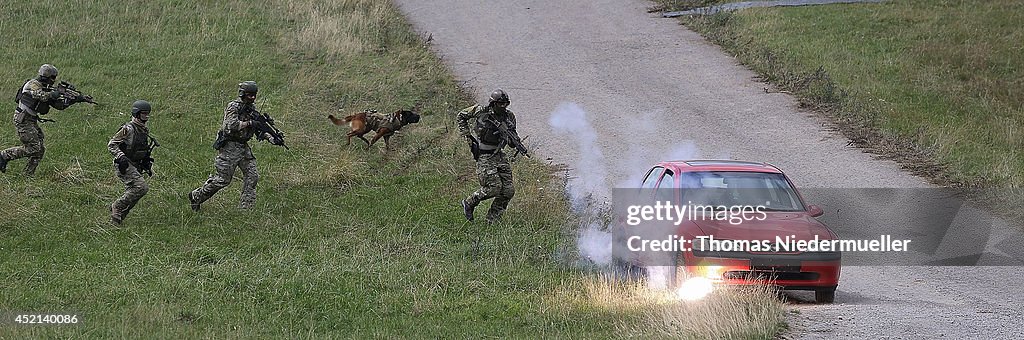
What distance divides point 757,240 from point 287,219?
646cm

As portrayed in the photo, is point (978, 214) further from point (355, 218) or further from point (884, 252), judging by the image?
point (355, 218)

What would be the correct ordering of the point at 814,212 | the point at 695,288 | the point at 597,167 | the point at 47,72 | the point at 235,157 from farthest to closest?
the point at 597,167, the point at 47,72, the point at 235,157, the point at 814,212, the point at 695,288

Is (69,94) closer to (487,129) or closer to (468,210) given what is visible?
(468,210)

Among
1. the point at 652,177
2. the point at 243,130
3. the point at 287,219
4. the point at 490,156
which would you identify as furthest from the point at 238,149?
the point at 652,177

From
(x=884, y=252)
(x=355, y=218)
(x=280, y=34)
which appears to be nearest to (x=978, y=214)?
(x=884, y=252)

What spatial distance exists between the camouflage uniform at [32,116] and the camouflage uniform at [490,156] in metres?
5.79

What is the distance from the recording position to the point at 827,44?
24609 mm

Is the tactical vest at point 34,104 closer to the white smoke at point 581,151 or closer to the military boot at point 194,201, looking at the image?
the military boot at point 194,201

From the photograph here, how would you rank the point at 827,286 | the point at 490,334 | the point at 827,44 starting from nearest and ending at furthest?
the point at 490,334 → the point at 827,286 → the point at 827,44

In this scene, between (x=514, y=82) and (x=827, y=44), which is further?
(x=827, y=44)

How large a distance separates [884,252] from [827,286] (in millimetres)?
3701

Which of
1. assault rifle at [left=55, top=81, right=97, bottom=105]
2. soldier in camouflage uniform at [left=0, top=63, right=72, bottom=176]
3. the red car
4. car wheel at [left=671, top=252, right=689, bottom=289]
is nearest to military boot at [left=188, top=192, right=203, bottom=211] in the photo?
assault rifle at [left=55, top=81, right=97, bottom=105]

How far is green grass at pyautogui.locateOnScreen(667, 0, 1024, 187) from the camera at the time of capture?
1823 cm

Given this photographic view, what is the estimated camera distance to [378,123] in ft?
57.7
